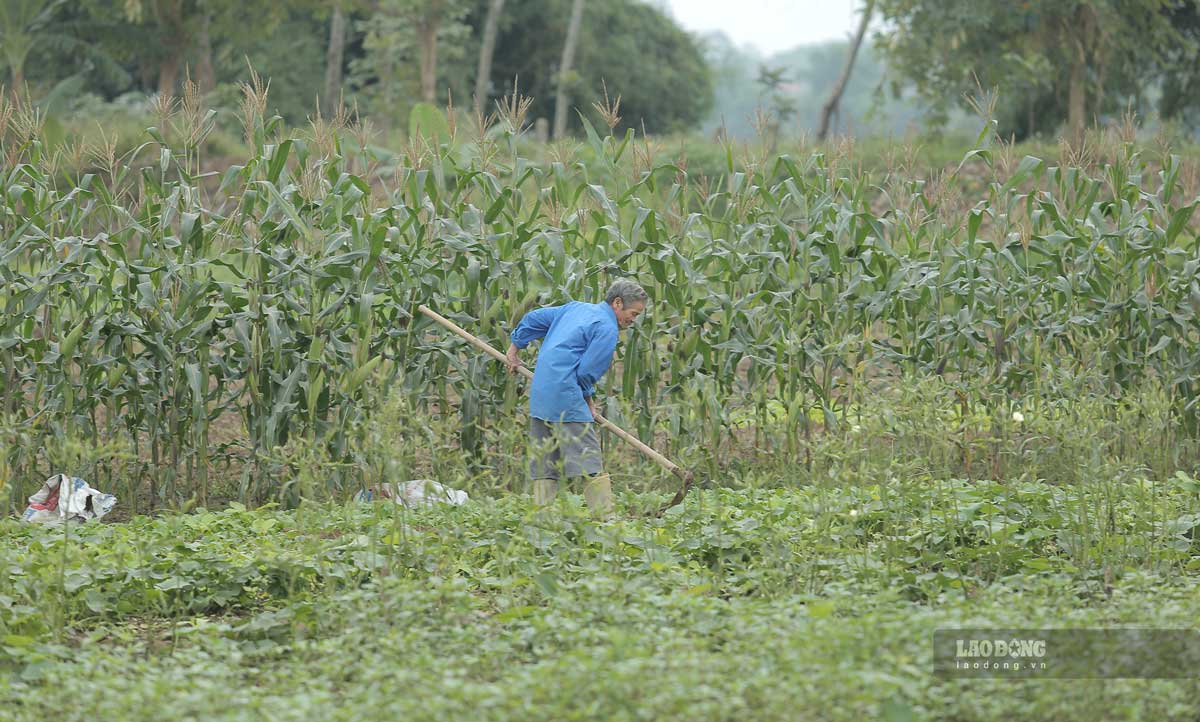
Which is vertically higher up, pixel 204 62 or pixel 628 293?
pixel 204 62

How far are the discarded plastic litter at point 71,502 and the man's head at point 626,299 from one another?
9.73ft

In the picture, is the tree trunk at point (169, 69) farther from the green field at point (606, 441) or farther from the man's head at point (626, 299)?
the man's head at point (626, 299)

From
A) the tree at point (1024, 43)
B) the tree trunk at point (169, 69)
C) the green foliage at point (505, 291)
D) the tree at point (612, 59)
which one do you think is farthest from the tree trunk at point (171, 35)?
the green foliage at point (505, 291)

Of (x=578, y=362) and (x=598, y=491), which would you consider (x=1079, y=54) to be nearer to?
(x=578, y=362)

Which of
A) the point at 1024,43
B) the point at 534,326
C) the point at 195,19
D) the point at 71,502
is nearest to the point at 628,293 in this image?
the point at 534,326

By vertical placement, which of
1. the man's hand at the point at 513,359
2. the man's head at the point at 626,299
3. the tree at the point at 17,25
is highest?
the tree at the point at 17,25

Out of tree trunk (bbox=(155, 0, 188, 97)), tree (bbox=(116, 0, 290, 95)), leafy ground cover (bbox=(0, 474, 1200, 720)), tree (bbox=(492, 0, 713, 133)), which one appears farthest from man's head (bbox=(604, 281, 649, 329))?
tree (bbox=(492, 0, 713, 133))

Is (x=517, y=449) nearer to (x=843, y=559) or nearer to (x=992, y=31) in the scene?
(x=843, y=559)

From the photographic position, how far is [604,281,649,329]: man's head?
637cm

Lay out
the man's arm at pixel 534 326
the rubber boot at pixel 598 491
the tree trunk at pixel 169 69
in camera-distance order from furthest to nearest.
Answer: the tree trunk at pixel 169 69 < the man's arm at pixel 534 326 < the rubber boot at pixel 598 491

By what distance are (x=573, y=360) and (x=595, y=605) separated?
226 cm

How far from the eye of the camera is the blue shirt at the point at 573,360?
6.35 metres

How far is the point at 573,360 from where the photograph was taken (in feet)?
20.9

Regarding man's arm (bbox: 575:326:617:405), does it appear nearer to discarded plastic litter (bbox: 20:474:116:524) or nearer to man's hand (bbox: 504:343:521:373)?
man's hand (bbox: 504:343:521:373)
